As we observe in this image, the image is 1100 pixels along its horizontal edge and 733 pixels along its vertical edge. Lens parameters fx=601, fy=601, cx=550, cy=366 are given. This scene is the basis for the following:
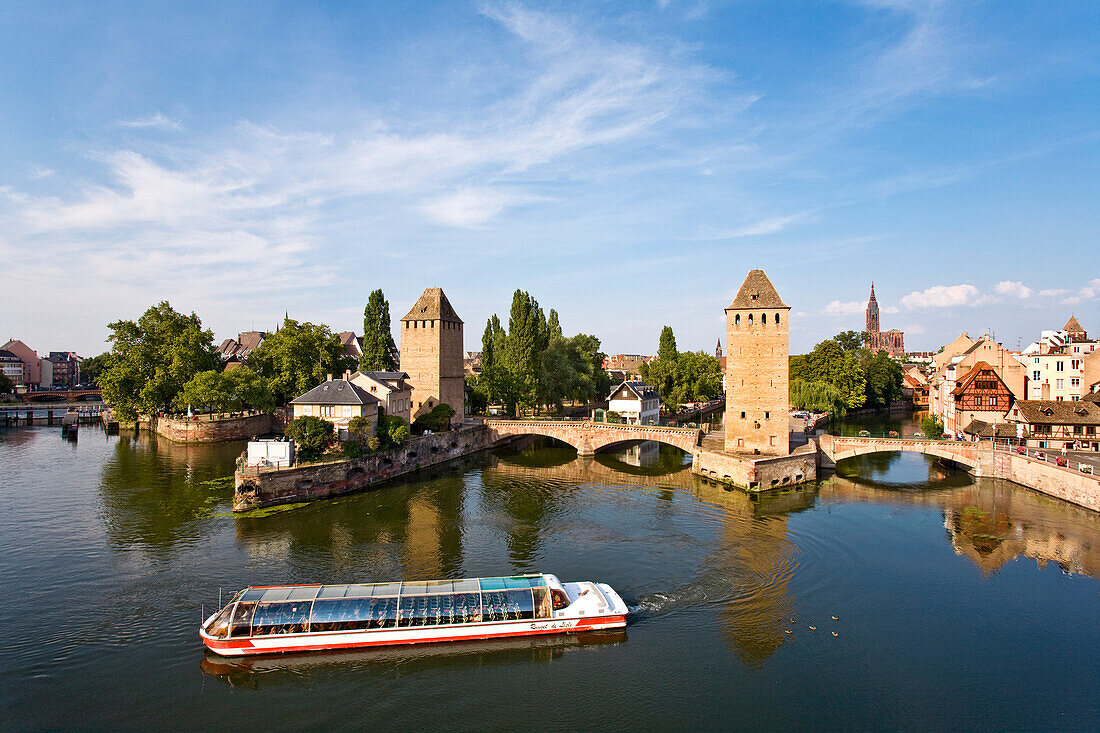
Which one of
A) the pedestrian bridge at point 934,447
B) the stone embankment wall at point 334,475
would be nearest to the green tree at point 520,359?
the stone embankment wall at point 334,475

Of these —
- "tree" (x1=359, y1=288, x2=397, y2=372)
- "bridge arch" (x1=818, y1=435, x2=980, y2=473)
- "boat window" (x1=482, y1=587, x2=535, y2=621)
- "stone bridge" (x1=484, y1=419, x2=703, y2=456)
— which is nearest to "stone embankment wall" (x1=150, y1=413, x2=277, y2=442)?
"tree" (x1=359, y1=288, x2=397, y2=372)

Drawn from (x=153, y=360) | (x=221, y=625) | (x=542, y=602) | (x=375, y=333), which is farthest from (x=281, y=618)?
(x=153, y=360)

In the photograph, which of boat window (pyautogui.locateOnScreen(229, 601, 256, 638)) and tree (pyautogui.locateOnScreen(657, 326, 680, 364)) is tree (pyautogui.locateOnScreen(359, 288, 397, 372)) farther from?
boat window (pyautogui.locateOnScreen(229, 601, 256, 638))

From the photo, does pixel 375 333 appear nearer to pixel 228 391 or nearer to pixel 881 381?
pixel 228 391

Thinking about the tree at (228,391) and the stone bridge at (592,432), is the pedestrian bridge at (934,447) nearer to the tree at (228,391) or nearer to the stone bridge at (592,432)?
the stone bridge at (592,432)

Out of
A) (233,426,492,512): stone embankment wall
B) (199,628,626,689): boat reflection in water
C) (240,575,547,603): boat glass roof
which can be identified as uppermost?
(233,426,492,512): stone embankment wall

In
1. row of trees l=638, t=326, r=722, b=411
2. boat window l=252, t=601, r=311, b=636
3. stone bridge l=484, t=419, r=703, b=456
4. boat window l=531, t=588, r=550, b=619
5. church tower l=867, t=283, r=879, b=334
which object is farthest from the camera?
church tower l=867, t=283, r=879, b=334
